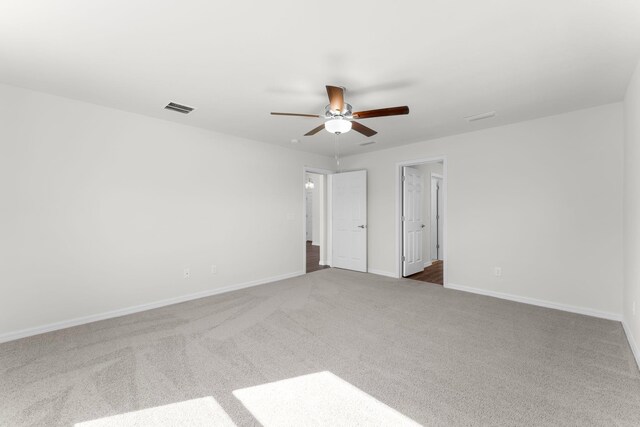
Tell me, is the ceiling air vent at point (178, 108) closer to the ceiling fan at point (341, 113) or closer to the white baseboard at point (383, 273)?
the ceiling fan at point (341, 113)

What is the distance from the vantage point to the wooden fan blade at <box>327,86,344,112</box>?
7.63 feet

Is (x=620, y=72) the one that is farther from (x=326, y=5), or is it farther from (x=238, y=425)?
(x=238, y=425)

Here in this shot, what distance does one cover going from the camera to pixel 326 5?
1.68 metres

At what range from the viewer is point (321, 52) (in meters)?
2.16

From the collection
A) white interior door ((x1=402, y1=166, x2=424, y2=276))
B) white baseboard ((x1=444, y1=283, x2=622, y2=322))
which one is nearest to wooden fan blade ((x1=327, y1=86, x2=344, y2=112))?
white interior door ((x1=402, y1=166, x2=424, y2=276))

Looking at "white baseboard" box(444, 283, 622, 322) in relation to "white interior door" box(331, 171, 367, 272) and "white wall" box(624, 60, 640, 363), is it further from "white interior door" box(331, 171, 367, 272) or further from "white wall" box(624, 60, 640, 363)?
"white interior door" box(331, 171, 367, 272)

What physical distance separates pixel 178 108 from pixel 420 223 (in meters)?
4.71

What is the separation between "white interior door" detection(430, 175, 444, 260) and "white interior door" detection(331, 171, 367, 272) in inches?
81.4

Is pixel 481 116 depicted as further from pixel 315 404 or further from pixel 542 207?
pixel 315 404

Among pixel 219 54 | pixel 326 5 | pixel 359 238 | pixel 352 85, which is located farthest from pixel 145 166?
pixel 359 238

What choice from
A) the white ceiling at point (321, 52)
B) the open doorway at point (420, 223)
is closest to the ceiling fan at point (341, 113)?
the white ceiling at point (321, 52)

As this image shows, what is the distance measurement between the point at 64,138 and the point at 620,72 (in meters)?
5.47

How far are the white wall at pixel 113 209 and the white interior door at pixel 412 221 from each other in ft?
8.43

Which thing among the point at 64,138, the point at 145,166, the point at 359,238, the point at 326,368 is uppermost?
the point at 64,138
